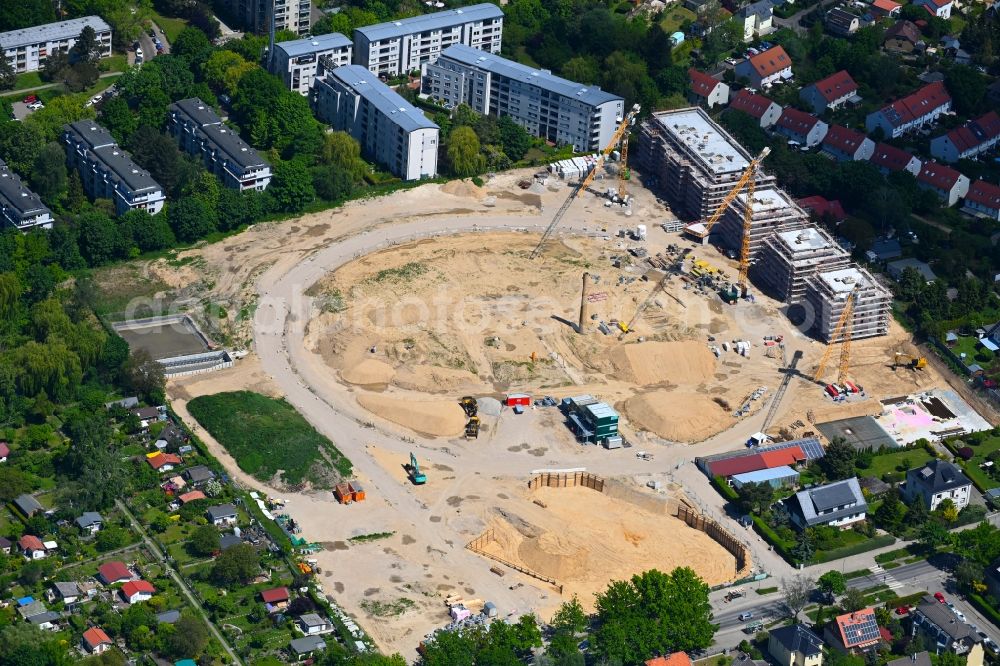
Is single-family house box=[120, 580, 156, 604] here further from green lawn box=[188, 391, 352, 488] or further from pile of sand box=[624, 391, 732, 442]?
pile of sand box=[624, 391, 732, 442]

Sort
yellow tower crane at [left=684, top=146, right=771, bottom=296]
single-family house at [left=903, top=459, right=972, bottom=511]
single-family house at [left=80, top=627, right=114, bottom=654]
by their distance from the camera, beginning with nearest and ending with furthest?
single-family house at [left=80, top=627, right=114, bottom=654] < single-family house at [left=903, top=459, right=972, bottom=511] < yellow tower crane at [left=684, top=146, right=771, bottom=296]

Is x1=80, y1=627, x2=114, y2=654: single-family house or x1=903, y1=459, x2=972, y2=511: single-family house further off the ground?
x1=903, y1=459, x2=972, y2=511: single-family house

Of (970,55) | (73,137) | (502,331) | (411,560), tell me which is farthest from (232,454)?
(970,55)

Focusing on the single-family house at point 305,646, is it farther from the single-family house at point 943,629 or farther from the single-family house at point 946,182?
the single-family house at point 946,182

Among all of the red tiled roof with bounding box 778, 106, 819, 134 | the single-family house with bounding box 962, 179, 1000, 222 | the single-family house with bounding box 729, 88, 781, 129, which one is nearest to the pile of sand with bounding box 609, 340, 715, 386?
the single-family house with bounding box 962, 179, 1000, 222

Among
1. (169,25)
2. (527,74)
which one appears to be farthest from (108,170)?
(527,74)

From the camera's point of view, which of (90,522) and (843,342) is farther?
(843,342)

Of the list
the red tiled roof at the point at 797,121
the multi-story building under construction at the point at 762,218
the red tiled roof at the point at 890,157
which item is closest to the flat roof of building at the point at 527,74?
the red tiled roof at the point at 797,121

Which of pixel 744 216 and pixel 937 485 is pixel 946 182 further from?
pixel 937 485
